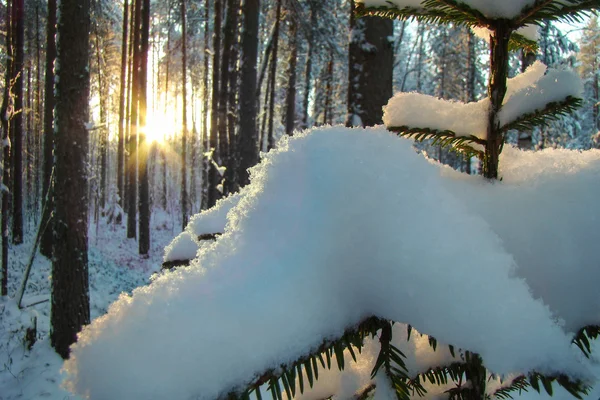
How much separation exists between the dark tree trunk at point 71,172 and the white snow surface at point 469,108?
622 cm

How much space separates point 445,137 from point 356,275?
0.58m

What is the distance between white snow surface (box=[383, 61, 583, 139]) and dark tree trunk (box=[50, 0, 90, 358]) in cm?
622

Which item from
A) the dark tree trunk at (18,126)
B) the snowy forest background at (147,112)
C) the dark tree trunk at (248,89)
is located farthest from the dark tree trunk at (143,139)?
the dark tree trunk at (248,89)

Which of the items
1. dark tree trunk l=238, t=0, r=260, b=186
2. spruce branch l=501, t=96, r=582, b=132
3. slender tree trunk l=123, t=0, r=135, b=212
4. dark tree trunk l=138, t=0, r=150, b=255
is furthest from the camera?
slender tree trunk l=123, t=0, r=135, b=212

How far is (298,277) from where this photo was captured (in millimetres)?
662

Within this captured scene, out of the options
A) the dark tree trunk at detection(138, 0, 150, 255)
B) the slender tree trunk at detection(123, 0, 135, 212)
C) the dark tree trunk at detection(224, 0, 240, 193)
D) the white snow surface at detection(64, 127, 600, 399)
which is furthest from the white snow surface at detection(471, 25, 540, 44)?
the slender tree trunk at detection(123, 0, 135, 212)

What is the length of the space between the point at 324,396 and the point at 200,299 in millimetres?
575

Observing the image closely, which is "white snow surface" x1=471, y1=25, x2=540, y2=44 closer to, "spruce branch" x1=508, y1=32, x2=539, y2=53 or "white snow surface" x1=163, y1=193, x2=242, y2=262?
"spruce branch" x1=508, y1=32, x2=539, y2=53

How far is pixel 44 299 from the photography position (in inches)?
347

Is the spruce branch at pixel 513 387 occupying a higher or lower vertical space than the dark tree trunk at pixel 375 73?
lower

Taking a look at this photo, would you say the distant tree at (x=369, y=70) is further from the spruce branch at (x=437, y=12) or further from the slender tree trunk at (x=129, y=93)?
the slender tree trunk at (x=129, y=93)

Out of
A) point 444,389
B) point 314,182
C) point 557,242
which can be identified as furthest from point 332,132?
point 444,389

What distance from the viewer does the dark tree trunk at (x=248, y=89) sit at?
345 inches

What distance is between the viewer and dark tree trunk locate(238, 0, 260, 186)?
28.8ft
